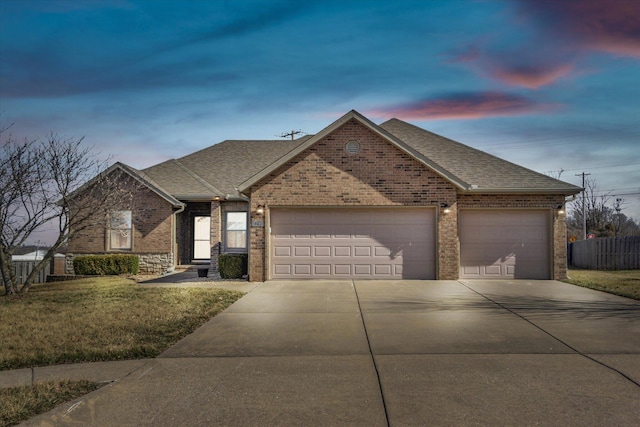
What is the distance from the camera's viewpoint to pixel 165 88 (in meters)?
18.6

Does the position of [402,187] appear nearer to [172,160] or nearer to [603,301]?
[603,301]

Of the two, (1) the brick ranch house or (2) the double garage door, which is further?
(2) the double garage door

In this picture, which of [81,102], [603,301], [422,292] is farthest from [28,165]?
[603,301]

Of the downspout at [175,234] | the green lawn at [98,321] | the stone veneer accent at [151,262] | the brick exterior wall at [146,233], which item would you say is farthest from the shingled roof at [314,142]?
the green lawn at [98,321]

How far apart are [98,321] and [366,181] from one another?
31.3ft

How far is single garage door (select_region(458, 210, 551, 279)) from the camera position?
627 inches

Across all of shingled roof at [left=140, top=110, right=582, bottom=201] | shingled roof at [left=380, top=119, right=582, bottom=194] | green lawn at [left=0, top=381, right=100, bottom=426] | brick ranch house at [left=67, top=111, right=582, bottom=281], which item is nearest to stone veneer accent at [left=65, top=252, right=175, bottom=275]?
shingled roof at [left=140, top=110, right=582, bottom=201]

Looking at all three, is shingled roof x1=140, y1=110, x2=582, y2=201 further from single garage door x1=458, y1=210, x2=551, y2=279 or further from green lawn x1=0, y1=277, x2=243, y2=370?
green lawn x1=0, y1=277, x2=243, y2=370

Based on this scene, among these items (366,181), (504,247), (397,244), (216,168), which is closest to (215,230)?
(216,168)

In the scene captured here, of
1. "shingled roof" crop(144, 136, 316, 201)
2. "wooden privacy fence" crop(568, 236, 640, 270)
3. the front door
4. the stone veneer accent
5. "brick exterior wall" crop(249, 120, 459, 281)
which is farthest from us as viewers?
"wooden privacy fence" crop(568, 236, 640, 270)

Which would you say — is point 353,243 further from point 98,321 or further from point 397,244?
point 98,321

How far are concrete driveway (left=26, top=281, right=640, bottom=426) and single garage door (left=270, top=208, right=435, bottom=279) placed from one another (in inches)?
217

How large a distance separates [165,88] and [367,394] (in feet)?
56.0

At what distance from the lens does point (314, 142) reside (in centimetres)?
1542
